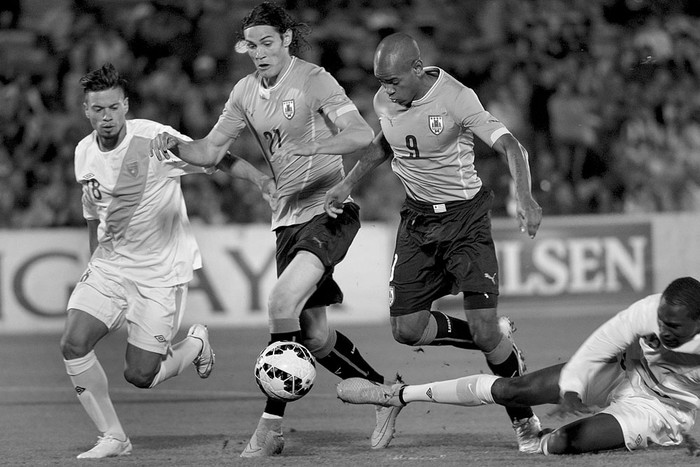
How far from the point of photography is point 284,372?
612cm

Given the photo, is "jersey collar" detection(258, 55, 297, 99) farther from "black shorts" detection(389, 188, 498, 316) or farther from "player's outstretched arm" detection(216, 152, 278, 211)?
"black shorts" detection(389, 188, 498, 316)

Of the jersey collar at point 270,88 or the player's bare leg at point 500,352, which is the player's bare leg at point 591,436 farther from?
the jersey collar at point 270,88

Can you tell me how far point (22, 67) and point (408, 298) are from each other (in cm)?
1007

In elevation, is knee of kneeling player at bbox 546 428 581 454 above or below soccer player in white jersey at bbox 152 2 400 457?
below

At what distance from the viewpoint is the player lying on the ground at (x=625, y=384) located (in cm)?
533

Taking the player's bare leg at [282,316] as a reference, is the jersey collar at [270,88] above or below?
above

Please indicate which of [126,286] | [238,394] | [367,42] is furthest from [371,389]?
[367,42]

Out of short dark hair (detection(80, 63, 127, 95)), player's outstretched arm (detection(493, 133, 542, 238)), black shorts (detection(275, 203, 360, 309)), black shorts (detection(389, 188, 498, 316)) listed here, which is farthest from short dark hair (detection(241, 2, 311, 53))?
player's outstretched arm (detection(493, 133, 542, 238))

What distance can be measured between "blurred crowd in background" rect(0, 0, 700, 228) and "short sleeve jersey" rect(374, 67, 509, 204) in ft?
21.3

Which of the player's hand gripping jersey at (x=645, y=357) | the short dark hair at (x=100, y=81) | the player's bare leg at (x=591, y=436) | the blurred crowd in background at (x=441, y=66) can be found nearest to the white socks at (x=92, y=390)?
the short dark hair at (x=100, y=81)

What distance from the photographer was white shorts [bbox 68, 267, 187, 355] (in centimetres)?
664

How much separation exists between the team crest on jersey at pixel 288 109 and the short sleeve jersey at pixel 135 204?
28.1 inches

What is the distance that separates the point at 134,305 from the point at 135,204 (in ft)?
1.99

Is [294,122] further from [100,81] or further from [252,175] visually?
[100,81]
